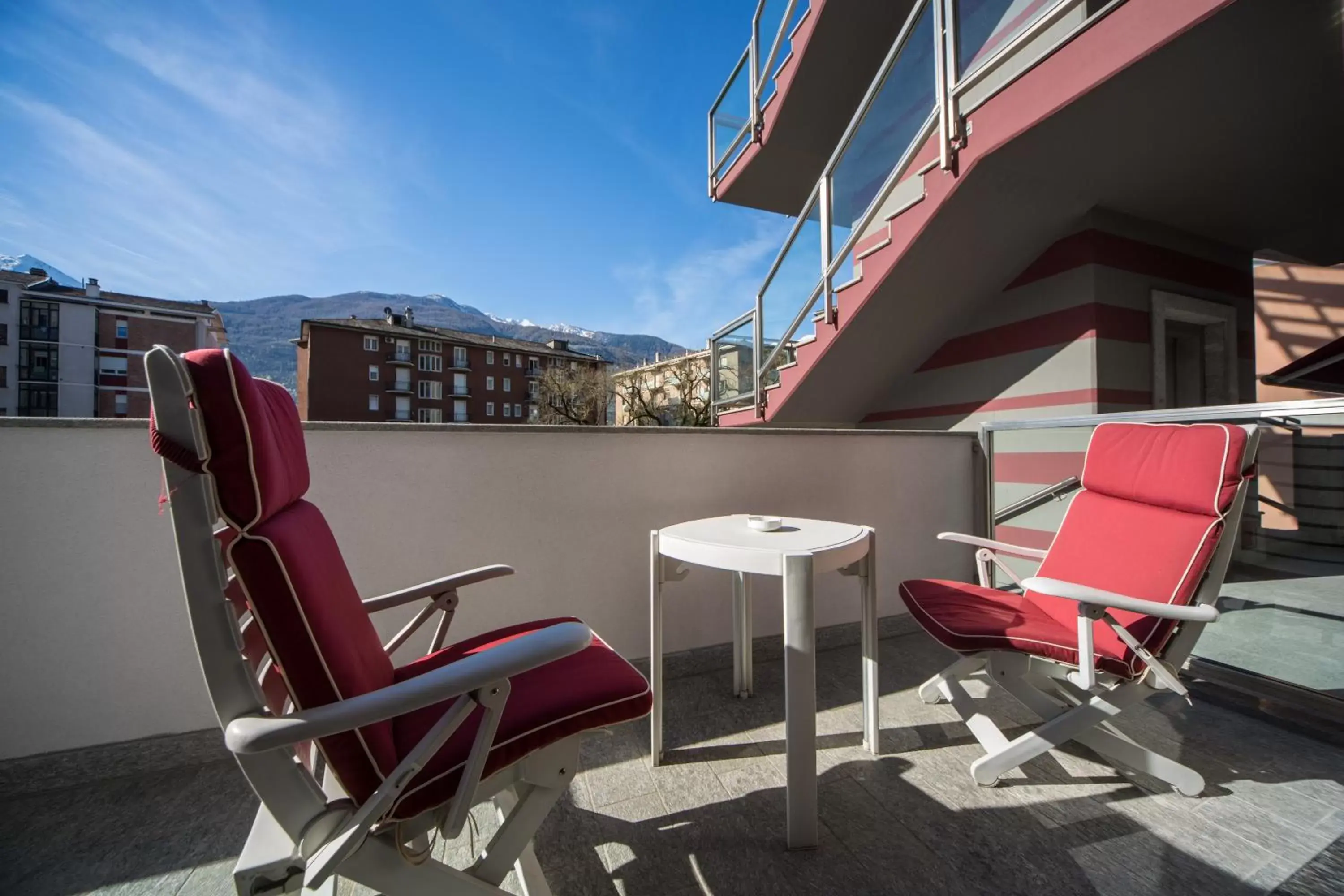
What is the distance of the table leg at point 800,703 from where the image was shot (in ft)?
4.63

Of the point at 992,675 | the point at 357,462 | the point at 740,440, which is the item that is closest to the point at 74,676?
the point at 357,462

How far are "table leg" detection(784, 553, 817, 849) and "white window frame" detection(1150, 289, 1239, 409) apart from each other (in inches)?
157

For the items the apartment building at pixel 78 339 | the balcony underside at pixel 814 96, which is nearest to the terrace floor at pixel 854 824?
the balcony underside at pixel 814 96

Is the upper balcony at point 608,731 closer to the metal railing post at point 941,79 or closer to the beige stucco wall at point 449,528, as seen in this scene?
the beige stucco wall at point 449,528

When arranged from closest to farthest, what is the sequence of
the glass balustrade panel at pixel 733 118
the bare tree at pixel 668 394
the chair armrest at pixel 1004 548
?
the chair armrest at pixel 1004 548 → the glass balustrade panel at pixel 733 118 → the bare tree at pixel 668 394

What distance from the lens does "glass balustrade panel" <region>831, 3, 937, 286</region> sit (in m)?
3.45

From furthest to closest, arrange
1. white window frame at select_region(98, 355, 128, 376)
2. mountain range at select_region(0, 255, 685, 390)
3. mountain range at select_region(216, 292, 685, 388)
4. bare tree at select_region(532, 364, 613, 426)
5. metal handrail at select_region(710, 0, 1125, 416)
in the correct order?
mountain range at select_region(216, 292, 685, 388), mountain range at select_region(0, 255, 685, 390), white window frame at select_region(98, 355, 128, 376), bare tree at select_region(532, 364, 613, 426), metal handrail at select_region(710, 0, 1125, 416)

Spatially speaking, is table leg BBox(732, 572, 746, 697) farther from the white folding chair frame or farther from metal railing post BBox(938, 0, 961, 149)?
metal railing post BBox(938, 0, 961, 149)

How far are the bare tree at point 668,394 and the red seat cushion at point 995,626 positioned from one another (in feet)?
38.8

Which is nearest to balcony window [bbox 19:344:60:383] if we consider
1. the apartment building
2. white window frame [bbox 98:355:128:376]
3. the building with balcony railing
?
the apartment building

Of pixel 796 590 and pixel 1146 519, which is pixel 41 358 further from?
pixel 1146 519

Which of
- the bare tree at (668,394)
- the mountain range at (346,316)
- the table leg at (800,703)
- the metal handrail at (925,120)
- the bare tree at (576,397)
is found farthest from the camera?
the mountain range at (346,316)

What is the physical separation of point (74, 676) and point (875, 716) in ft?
8.80

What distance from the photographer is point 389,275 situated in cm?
14288
